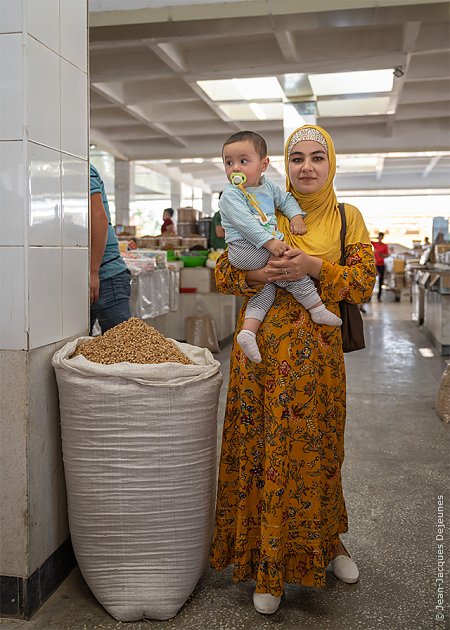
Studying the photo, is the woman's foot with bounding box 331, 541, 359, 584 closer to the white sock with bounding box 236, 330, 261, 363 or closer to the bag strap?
the white sock with bounding box 236, 330, 261, 363

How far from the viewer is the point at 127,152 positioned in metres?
15.1

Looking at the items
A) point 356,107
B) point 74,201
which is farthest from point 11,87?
point 356,107

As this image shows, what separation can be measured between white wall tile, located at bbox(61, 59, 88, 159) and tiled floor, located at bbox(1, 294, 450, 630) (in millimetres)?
1476

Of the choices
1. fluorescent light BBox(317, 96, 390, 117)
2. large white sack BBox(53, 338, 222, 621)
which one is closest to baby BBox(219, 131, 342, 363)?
large white sack BBox(53, 338, 222, 621)

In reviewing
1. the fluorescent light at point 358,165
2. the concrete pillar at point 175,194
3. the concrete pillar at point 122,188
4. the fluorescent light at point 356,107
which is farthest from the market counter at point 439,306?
the concrete pillar at point 175,194

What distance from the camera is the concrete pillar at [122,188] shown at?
15164 millimetres

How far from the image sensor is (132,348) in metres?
2.08

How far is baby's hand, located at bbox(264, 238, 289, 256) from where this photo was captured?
1905mm

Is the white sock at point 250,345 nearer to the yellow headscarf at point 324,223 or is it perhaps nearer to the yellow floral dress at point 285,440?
the yellow floral dress at point 285,440

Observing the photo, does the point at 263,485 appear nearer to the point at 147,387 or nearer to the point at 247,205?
the point at 147,387

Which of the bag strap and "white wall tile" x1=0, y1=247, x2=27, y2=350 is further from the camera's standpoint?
the bag strap

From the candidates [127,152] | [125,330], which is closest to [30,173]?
[125,330]

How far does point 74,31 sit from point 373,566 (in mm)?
2138

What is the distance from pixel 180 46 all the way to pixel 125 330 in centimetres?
701
